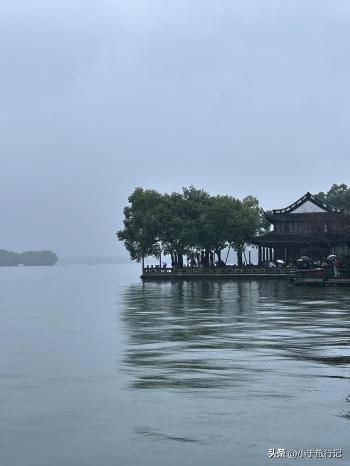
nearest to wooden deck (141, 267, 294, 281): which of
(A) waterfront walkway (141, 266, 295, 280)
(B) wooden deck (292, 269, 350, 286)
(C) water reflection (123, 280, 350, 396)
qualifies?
(A) waterfront walkway (141, 266, 295, 280)

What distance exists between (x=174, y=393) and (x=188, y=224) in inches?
2966

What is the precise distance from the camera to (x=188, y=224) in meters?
89.9

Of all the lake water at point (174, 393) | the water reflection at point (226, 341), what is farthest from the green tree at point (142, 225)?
the lake water at point (174, 393)

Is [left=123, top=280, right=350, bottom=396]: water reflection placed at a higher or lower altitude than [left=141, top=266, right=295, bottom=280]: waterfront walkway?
lower

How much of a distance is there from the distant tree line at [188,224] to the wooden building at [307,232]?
9.19 feet

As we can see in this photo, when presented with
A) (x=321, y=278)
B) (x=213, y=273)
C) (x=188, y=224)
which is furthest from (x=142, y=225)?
(x=321, y=278)

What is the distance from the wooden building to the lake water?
2349 inches

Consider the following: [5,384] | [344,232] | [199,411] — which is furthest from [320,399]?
[344,232]

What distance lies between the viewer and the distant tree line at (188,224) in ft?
293

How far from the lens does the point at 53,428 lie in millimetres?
12320

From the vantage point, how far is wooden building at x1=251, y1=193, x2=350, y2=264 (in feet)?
286

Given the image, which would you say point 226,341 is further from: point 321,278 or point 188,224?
point 188,224

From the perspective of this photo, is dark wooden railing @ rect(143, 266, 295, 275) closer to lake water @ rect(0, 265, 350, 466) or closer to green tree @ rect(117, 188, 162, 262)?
green tree @ rect(117, 188, 162, 262)

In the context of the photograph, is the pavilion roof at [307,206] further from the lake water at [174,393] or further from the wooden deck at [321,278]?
the lake water at [174,393]
